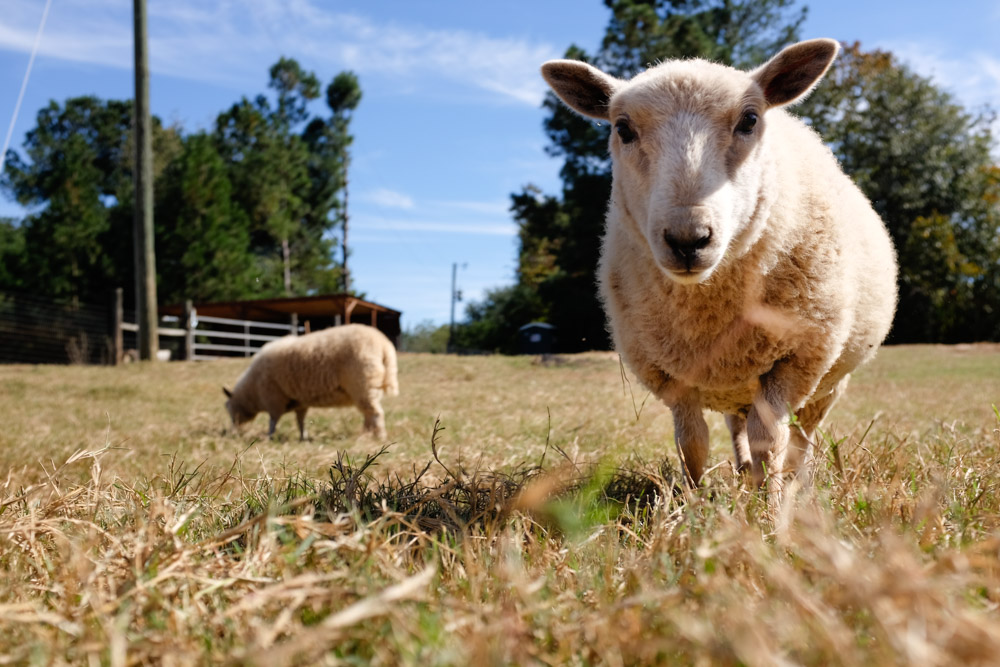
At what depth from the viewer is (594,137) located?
31.7m

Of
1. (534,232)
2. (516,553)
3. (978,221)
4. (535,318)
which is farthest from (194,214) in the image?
(978,221)

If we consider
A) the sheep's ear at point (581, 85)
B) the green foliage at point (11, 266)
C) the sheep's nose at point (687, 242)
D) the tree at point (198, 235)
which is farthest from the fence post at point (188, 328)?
the sheep's nose at point (687, 242)

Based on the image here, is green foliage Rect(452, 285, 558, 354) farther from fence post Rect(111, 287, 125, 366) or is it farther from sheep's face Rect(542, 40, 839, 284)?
sheep's face Rect(542, 40, 839, 284)

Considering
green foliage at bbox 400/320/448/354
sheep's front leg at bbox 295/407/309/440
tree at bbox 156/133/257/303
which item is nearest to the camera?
sheep's front leg at bbox 295/407/309/440

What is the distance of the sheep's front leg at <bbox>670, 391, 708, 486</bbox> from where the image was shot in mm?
3131

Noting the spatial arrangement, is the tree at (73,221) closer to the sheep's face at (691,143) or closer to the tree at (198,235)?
the tree at (198,235)

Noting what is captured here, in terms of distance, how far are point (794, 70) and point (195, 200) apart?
108ft

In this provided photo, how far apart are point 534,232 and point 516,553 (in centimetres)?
3419

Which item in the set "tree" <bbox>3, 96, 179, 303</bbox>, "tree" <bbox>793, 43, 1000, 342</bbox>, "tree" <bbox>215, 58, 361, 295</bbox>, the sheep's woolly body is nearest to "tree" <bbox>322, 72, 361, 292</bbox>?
"tree" <bbox>215, 58, 361, 295</bbox>

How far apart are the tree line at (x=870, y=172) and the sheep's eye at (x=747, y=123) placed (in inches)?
1092

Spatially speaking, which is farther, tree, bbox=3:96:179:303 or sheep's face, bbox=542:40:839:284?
tree, bbox=3:96:179:303

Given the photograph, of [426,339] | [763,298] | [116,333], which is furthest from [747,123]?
[426,339]

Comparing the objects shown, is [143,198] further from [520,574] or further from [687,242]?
[520,574]

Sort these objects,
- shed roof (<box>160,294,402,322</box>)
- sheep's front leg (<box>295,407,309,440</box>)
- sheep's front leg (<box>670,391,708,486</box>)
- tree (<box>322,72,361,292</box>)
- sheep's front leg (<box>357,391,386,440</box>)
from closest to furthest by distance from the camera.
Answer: sheep's front leg (<box>670,391,708,486</box>) < sheep's front leg (<box>357,391,386,440</box>) < sheep's front leg (<box>295,407,309,440</box>) < shed roof (<box>160,294,402,322</box>) < tree (<box>322,72,361,292</box>)
